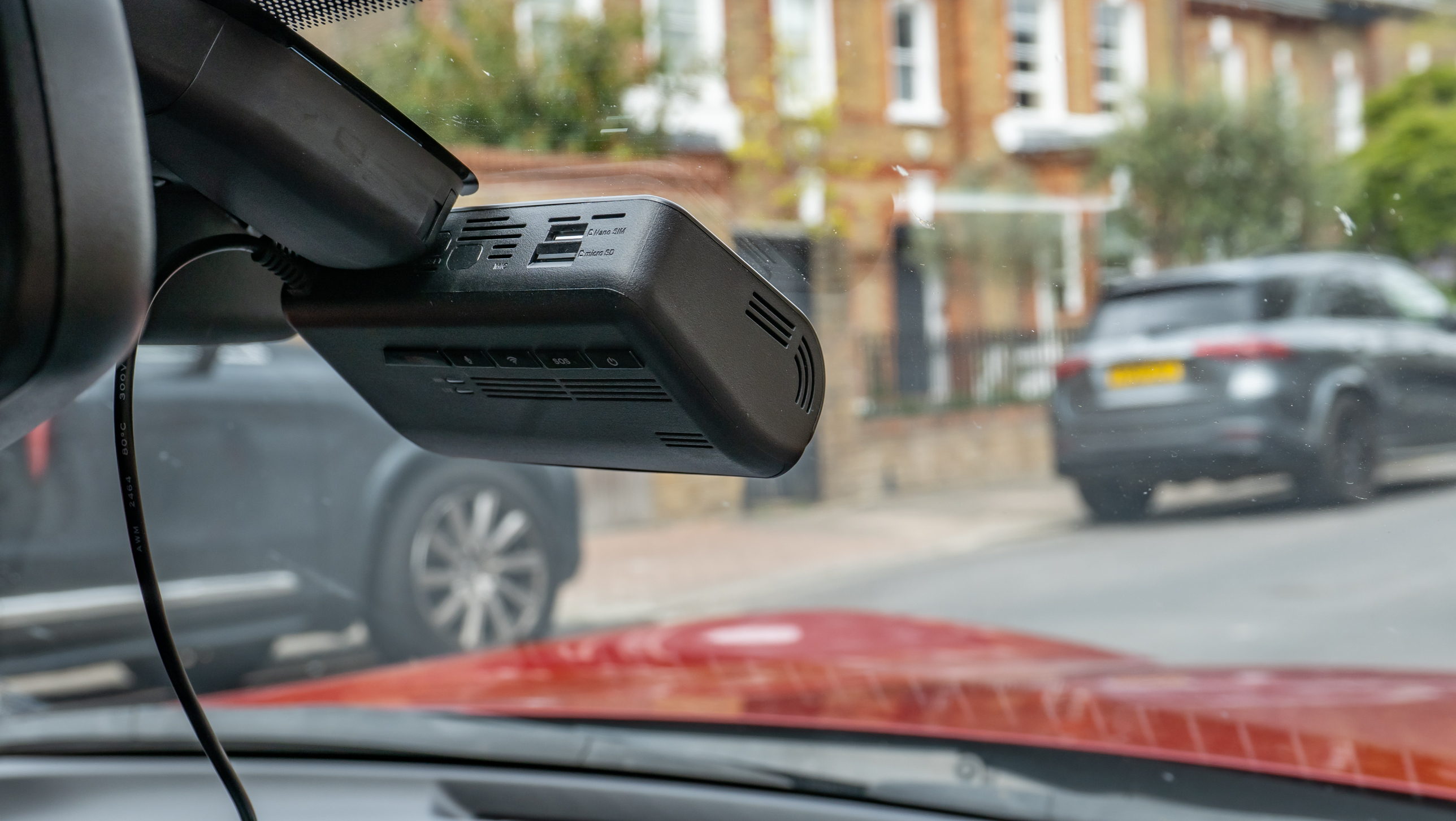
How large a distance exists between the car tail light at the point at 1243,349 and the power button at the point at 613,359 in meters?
1.08

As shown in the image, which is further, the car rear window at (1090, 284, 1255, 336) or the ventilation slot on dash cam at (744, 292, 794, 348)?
the car rear window at (1090, 284, 1255, 336)

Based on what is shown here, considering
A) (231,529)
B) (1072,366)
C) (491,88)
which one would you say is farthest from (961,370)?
(231,529)

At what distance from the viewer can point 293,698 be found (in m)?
2.16

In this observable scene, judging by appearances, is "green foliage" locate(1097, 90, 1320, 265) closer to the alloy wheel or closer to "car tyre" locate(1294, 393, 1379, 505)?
"car tyre" locate(1294, 393, 1379, 505)

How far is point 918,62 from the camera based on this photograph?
9.23 feet

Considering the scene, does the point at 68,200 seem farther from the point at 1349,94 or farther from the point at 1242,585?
the point at 1242,585

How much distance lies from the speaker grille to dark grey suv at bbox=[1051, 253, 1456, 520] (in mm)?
866

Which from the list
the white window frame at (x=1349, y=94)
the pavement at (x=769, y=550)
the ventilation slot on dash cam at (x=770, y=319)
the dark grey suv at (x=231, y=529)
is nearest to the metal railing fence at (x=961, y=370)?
the white window frame at (x=1349, y=94)

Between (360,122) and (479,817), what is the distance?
100 centimetres

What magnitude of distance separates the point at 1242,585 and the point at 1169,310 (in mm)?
1504

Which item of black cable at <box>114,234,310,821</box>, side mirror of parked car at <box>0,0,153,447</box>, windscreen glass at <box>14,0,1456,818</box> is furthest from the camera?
windscreen glass at <box>14,0,1456,818</box>

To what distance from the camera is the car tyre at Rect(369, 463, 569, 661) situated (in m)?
4.18

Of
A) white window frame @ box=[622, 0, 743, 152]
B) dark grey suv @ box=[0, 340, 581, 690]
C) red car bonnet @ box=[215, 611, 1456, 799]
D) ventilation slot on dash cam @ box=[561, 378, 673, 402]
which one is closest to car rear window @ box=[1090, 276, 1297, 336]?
red car bonnet @ box=[215, 611, 1456, 799]

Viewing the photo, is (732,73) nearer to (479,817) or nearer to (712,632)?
(712,632)
